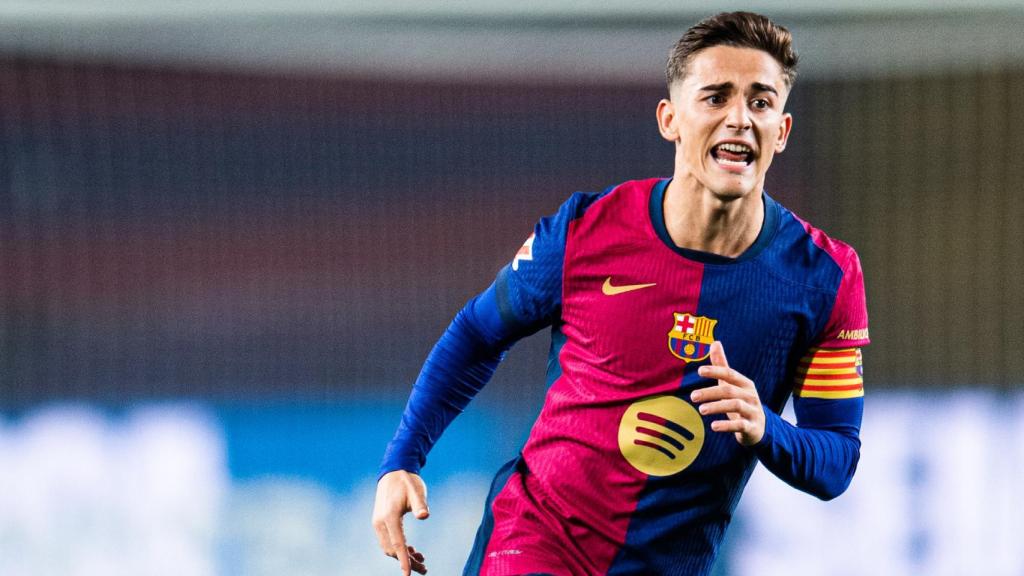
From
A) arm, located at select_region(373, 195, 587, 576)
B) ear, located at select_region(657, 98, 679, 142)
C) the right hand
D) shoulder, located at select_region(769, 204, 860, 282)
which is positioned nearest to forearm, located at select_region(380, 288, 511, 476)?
arm, located at select_region(373, 195, 587, 576)

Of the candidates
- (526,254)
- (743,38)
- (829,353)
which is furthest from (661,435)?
(743,38)

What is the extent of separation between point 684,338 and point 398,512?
2.26 feet

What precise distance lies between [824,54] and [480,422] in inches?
91.8

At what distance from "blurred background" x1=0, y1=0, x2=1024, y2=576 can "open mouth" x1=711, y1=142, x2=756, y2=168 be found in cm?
282

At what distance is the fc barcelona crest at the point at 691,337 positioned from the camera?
211 centimetres

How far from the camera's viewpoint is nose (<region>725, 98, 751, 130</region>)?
2.06m

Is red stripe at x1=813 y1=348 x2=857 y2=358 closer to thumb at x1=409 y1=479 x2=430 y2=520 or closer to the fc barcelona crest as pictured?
the fc barcelona crest

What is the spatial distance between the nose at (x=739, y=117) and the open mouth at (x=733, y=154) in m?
0.03

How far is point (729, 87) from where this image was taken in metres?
2.12

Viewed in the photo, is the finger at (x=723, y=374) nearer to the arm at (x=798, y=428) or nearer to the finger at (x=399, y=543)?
the arm at (x=798, y=428)

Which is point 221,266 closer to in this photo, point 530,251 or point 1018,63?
point 530,251

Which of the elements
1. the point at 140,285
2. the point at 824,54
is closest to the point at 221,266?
the point at 140,285

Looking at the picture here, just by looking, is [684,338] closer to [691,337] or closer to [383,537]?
[691,337]

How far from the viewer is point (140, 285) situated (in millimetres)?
5078
